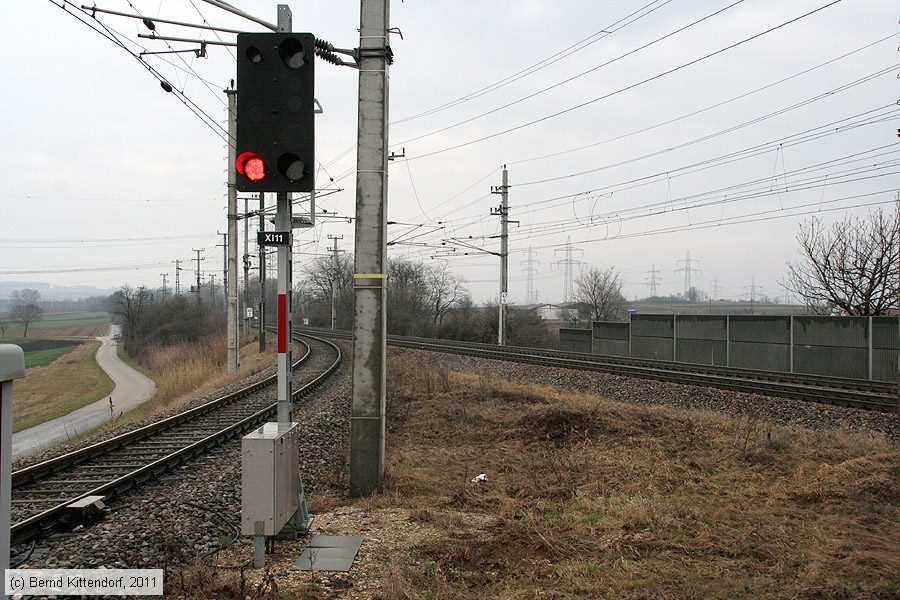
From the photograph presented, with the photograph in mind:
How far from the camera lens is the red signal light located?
618cm

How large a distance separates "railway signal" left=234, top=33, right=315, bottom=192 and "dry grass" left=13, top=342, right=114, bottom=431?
1358 inches

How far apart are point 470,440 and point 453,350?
22704mm

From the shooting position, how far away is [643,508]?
22.8 ft

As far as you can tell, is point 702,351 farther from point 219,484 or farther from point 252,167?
point 252,167

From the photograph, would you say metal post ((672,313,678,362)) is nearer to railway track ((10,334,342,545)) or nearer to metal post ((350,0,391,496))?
railway track ((10,334,342,545))

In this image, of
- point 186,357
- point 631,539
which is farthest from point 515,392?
point 186,357

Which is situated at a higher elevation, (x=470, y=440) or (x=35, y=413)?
(x=470, y=440)

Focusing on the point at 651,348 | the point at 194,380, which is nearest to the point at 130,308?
the point at 194,380

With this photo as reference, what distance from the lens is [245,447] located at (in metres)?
5.80

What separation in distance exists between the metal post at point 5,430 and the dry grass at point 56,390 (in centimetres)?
3699

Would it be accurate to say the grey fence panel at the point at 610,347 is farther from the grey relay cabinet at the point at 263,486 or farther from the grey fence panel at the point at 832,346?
the grey relay cabinet at the point at 263,486

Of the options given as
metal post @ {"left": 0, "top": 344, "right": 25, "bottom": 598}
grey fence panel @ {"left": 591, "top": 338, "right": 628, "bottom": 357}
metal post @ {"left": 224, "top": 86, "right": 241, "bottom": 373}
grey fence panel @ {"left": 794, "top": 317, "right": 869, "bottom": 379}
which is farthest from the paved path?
grey fence panel @ {"left": 794, "top": 317, "right": 869, "bottom": 379}

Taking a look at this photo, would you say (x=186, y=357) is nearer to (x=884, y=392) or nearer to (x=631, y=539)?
(x=884, y=392)

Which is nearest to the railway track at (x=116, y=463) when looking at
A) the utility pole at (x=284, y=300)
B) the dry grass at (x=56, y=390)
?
the utility pole at (x=284, y=300)
